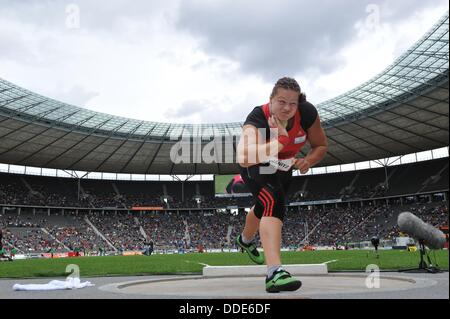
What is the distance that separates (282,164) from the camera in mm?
4684

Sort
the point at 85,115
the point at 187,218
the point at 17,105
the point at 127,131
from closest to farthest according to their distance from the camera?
the point at 17,105
the point at 85,115
the point at 127,131
the point at 187,218

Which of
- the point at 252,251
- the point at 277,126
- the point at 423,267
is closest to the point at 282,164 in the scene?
the point at 277,126

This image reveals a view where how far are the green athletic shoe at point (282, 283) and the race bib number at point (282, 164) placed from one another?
3.66 ft

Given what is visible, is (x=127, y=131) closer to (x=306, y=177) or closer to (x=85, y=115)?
(x=85, y=115)

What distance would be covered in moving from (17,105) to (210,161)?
31179mm

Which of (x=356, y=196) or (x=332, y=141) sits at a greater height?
(x=332, y=141)

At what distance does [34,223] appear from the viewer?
55.4 meters

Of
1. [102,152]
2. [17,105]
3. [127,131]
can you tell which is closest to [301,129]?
[17,105]

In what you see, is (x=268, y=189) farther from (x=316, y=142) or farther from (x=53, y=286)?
(x=53, y=286)

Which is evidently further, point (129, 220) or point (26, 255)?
point (129, 220)

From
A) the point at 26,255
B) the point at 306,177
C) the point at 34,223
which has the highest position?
the point at 306,177

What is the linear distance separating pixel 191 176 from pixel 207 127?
22389 millimetres

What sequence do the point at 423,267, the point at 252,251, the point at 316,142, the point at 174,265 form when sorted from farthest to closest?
the point at 174,265 → the point at 423,267 → the point at 252,251 → the point at 316,142

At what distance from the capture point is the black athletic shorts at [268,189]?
455 cm
